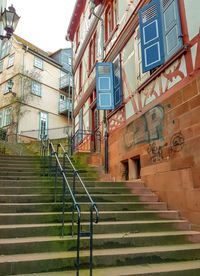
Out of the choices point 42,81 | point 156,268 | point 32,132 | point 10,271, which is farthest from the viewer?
point 42,81

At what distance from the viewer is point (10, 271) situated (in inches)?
125

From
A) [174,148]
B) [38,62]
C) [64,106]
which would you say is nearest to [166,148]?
[174,148]

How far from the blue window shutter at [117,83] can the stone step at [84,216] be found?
409 centimetres

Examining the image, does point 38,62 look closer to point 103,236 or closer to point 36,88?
point 36,88

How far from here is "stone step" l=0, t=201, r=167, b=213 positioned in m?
4.70

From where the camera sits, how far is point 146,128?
6.54 metres

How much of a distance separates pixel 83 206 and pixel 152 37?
410 centimetres

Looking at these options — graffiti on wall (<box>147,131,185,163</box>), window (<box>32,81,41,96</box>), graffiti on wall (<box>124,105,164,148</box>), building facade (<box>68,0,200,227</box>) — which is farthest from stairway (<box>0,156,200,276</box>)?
window (<box>32,81,41,96</box>)

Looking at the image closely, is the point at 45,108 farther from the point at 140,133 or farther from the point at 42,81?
the point at 140,133

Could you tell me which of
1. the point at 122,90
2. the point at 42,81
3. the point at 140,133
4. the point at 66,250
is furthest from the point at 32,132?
the point at 66,250

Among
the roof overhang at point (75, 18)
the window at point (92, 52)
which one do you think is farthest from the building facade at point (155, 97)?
the roof overhang at point (75, 18)

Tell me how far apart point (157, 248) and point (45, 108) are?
2060cm

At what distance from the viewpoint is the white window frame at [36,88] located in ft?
72.6

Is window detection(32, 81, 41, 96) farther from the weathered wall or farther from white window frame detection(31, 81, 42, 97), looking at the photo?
the weathered wall
